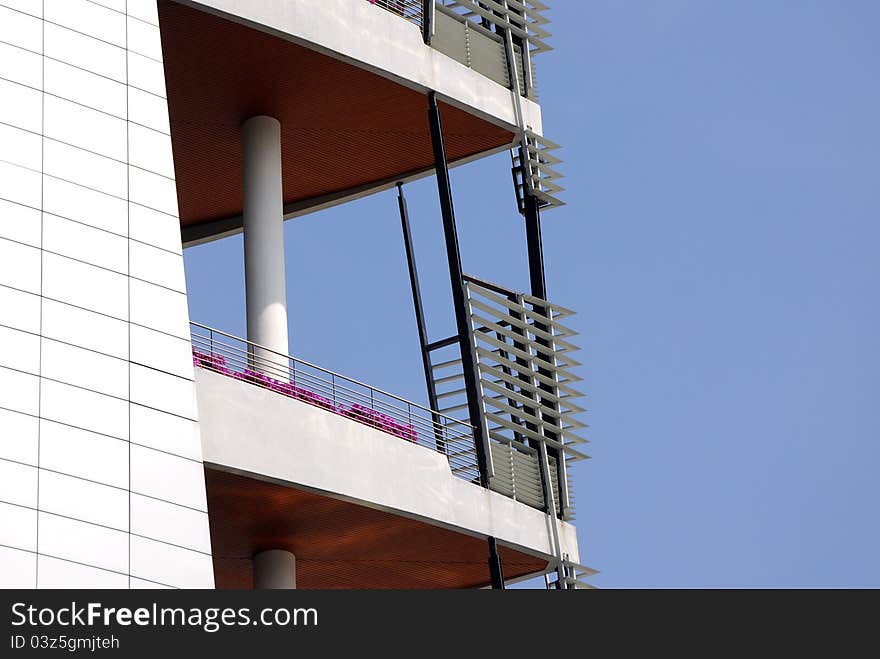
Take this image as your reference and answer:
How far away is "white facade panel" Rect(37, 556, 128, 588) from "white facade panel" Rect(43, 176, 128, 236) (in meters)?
3.89

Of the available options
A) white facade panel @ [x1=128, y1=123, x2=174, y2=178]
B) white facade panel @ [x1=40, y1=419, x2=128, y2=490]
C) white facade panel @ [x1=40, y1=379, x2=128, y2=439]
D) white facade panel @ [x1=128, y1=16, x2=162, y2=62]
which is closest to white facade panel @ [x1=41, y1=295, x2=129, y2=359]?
white facade panel @ [x1=40, y1=379, x2=128, y2=439]

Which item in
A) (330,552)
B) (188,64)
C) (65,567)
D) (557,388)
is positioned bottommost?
(65,567)

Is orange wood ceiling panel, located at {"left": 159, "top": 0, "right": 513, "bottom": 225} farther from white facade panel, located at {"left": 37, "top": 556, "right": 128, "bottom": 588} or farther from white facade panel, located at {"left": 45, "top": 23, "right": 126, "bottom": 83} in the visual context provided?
white facade panel, located at {"left": 37, "top": 556, "right": 128, "bottom": 588}

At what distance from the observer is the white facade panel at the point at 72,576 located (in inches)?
646

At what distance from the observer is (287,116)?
28391 millimetres

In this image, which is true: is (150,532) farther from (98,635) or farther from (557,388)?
(557,388)

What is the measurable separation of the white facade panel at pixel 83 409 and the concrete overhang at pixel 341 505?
3.76 meters

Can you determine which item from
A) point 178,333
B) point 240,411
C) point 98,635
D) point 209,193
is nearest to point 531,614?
point 98,635

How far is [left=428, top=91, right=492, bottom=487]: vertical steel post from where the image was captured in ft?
87.5

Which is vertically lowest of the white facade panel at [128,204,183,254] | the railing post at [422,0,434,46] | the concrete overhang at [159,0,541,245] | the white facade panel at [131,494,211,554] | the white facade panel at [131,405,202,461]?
the white facade panel at [131,494,211,554]

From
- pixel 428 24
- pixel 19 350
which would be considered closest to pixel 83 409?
pixel 19 350

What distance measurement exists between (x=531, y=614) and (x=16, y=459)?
5890 millimetres

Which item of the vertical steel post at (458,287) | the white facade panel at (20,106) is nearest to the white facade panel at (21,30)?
the white facade panel at (20,106)

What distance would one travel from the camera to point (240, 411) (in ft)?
73.5
